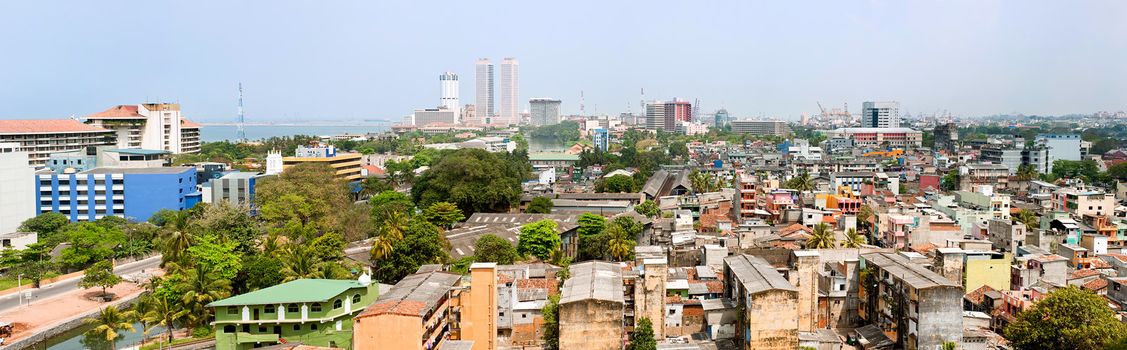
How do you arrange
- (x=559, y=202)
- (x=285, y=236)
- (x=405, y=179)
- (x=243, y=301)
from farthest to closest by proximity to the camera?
(x=405, y=179), (x=559, y=202), (x=285, y=236), (x=243, y=301)

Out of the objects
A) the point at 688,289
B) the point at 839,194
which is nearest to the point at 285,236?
the point at 688,289

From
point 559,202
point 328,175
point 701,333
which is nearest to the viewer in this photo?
point 701,333

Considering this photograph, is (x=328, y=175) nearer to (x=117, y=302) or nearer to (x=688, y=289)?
(x=117, y=302)

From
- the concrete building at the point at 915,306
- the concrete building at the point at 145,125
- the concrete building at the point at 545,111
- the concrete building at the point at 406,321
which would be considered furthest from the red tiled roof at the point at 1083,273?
the concrete building at the point at 545,111

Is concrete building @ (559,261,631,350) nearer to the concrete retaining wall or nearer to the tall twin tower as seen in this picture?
the concrete retaining wall

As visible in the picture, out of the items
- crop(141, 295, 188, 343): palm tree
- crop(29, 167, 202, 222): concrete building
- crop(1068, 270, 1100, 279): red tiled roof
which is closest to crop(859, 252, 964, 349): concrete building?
crop(1068, 270, 1100, 279): red tiled roof

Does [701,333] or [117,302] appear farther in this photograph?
[117,302]
